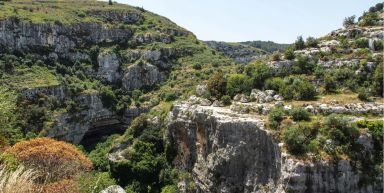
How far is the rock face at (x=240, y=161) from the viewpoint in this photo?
40.9 meters

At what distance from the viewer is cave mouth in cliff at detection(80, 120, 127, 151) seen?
93062 millimetres

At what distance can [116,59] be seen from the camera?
358ft

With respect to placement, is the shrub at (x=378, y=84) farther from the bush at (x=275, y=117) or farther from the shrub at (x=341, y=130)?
the bush at (x=275, y=117)

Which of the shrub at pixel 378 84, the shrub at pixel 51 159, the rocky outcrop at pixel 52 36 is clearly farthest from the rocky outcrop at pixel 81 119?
the shrub at pixel 378 84

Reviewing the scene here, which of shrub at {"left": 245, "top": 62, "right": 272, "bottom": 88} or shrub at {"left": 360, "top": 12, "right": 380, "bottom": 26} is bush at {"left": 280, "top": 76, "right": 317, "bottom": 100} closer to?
shrub at {"left": 245, "top": 62, "right": 272, "bottom": 88}

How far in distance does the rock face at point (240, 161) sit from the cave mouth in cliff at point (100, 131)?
32547mm

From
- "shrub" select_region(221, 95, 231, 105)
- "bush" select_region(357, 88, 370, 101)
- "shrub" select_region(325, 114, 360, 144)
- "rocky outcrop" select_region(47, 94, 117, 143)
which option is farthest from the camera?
"rocky outcrop" select_region(47, 94, 117, 143)

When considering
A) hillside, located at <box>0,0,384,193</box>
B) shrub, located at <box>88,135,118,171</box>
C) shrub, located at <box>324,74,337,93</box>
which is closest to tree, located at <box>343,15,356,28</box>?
hillside, located at <box>0,0,384,193</box>

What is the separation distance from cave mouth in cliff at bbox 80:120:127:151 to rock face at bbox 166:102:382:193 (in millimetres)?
32547

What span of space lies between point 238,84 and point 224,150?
47.7 feet

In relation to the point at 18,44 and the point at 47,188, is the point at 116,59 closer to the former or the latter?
the point at 18,44

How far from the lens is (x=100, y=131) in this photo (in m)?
98.3

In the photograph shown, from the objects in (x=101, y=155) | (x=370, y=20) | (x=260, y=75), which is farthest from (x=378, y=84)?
(x=101, y=155)

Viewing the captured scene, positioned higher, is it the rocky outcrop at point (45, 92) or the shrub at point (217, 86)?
the shrub at point (217, 86)
